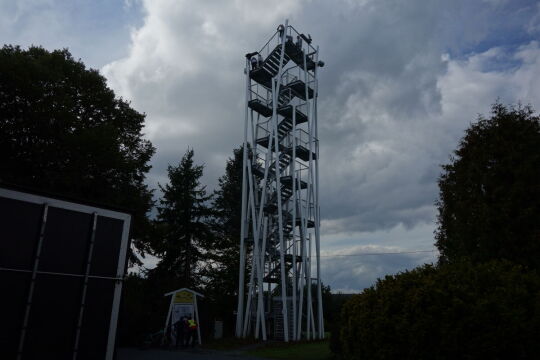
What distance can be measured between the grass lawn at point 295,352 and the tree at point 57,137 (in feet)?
31.3

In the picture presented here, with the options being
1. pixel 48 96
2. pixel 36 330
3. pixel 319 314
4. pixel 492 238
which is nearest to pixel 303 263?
pixel 319 314

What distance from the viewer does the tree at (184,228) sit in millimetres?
40219

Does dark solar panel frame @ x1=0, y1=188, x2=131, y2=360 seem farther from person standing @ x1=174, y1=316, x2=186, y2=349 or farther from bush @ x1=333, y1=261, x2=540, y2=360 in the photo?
person standing @ x1=174, y1=316, x2=186, y2=349

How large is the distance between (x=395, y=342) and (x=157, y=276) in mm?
32221

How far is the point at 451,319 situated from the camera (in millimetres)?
9609

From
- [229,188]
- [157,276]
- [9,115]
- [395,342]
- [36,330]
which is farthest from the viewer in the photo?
[229,188]

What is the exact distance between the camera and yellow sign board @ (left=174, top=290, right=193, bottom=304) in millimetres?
24828

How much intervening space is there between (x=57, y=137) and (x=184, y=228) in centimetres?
1875

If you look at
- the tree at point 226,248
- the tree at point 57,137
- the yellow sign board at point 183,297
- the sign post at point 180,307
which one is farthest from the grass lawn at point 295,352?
the tree at point 226,248

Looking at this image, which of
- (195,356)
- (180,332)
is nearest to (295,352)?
(195,356)

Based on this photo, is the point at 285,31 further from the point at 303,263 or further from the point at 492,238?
the point at 492,238

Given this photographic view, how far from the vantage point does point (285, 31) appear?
92.1 feet

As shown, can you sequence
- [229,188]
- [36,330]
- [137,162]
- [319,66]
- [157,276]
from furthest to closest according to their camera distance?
[229,188] < [157,276] < [319,66] < [137,162] < [36,330]

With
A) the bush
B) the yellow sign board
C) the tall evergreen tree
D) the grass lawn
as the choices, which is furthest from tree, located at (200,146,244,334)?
the bush
